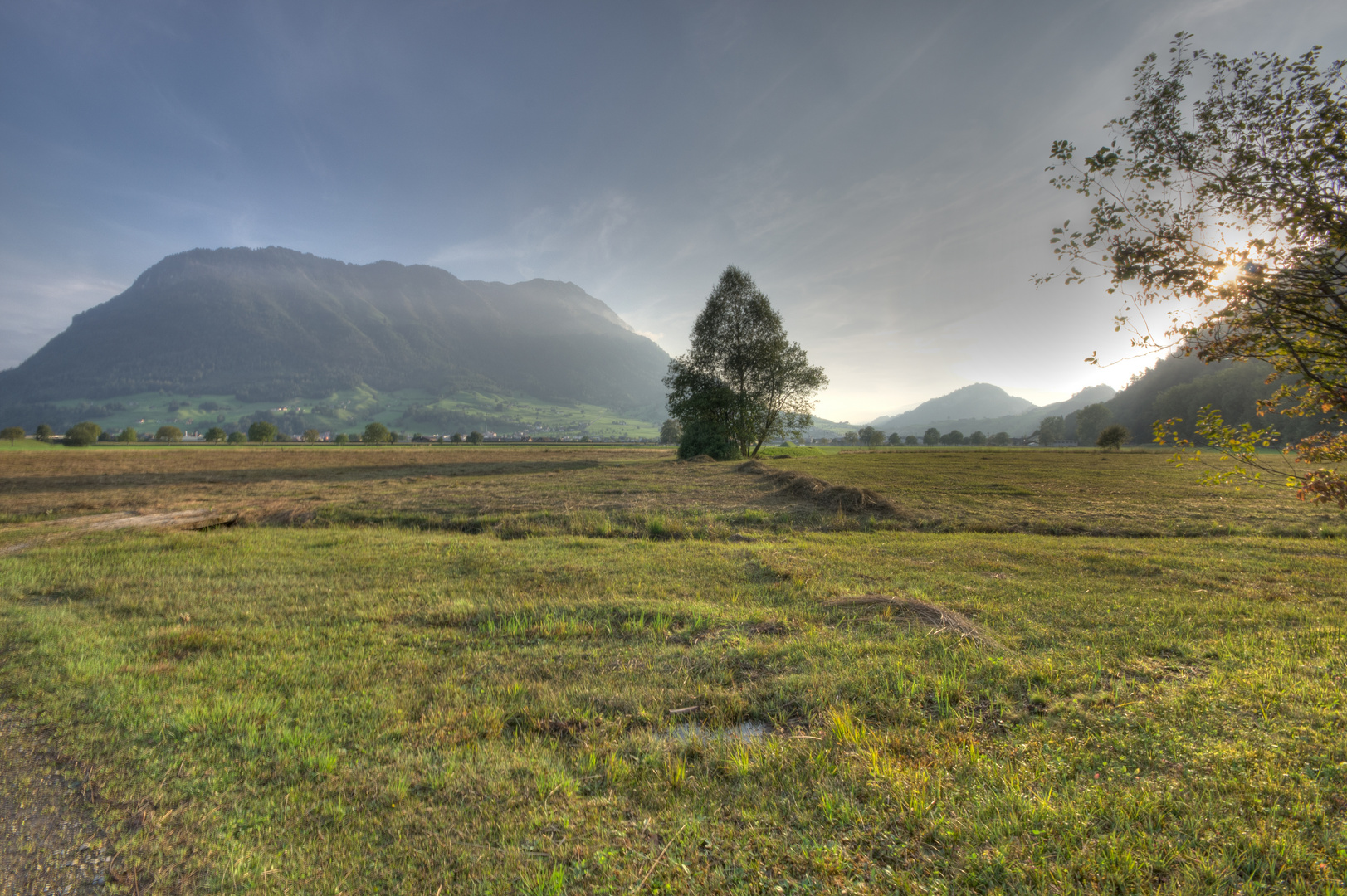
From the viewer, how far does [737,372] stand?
52750 millimetres

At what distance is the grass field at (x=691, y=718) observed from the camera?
3.13 metres

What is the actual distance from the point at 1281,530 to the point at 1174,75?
1794 cm

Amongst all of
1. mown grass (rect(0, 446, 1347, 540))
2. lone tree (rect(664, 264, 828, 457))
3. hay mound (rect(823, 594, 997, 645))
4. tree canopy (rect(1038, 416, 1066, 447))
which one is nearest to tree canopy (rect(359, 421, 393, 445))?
mown grass (rect(0, 446, 1347, 540))

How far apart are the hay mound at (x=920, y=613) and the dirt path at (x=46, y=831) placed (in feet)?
28.1

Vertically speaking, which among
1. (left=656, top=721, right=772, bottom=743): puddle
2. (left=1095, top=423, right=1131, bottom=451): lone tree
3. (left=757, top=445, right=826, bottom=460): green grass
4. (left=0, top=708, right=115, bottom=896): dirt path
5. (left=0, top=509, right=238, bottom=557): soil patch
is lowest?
(left=0, top=509, right=238, bottom=557): soil patch

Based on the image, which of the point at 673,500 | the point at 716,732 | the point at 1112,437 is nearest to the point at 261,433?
the point at 673,500

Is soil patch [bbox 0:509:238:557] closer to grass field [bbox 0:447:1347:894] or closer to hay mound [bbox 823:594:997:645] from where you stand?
grass field [bbox 0:447:1347:894]

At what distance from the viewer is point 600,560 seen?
12.1 metres

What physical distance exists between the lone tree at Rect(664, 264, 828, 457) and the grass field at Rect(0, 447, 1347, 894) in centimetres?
3963

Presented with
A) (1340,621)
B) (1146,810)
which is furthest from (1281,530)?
(1146,810)

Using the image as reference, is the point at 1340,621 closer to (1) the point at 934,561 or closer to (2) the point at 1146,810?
(1) the point at 934,561

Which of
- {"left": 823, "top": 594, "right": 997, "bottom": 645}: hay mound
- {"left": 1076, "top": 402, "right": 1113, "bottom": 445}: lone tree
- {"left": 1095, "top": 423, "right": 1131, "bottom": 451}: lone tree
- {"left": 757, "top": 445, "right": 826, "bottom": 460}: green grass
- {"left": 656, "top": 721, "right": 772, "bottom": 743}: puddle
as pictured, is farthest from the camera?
{"left": 1076, "top": 402, "right": 1113, "bottom": 445}: lone tree

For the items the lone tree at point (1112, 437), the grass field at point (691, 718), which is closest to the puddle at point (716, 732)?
the grass field at point (691, 718)

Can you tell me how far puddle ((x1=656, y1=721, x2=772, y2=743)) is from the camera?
467cm
